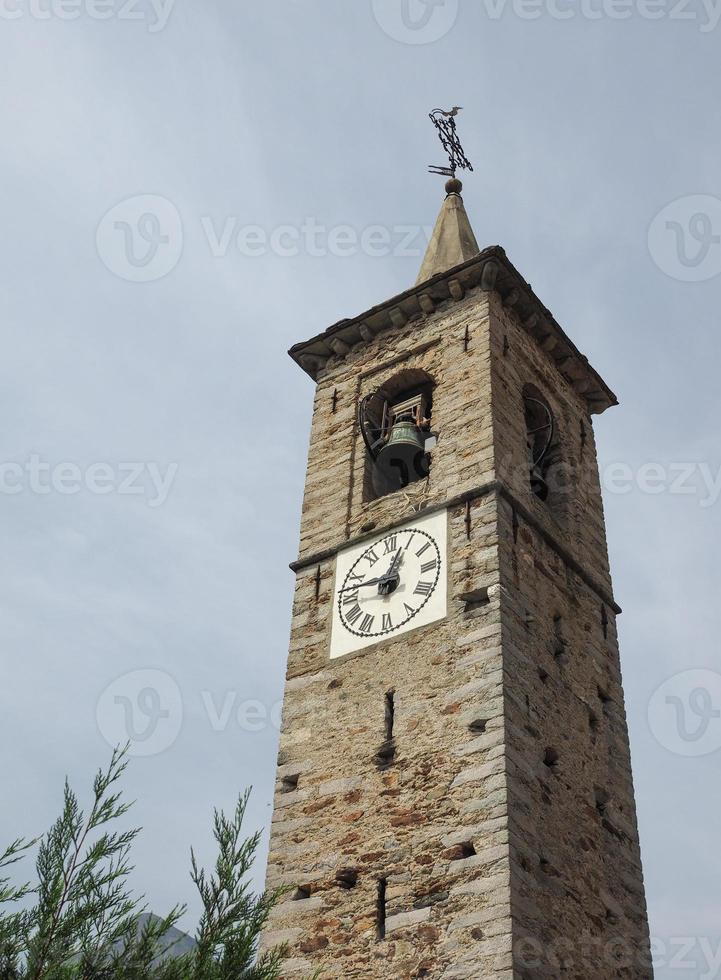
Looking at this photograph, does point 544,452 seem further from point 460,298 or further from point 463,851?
point 463,851

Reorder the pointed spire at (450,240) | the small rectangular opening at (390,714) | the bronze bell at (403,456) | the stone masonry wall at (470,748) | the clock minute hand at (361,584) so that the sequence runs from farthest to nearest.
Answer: the pointed spire at (450,240) → the bronze bell at (403,456) → the clock minute hand at (361,584) → the small rectangular opening at (390,714) → the stone masonry wall at (470,748)

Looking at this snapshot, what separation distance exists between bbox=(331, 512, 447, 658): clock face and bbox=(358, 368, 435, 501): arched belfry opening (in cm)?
102

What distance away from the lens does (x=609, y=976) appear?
9.05m

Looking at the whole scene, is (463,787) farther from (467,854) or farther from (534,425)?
(534,425)

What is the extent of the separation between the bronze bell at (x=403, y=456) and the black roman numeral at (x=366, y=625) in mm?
2066

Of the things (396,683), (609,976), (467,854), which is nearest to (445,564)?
(396,683)

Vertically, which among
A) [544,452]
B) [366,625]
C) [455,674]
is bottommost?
[455,674]

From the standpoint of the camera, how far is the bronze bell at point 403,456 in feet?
39.6

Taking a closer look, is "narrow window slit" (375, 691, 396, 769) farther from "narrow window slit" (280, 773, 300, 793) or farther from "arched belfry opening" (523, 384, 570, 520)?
"arched belfry opening" (523, 384, 570, 520)

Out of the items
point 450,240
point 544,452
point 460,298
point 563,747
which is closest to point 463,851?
point 563,747

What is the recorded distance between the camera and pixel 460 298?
522 inches

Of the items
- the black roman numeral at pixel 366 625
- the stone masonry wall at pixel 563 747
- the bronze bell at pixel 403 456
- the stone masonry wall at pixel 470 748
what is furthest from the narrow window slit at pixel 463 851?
the bronze bell at pixel 403 456

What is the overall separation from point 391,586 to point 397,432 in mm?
2145

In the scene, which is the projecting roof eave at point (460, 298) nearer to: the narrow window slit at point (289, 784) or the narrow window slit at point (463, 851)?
the narrow window slit at point (289, 784)
